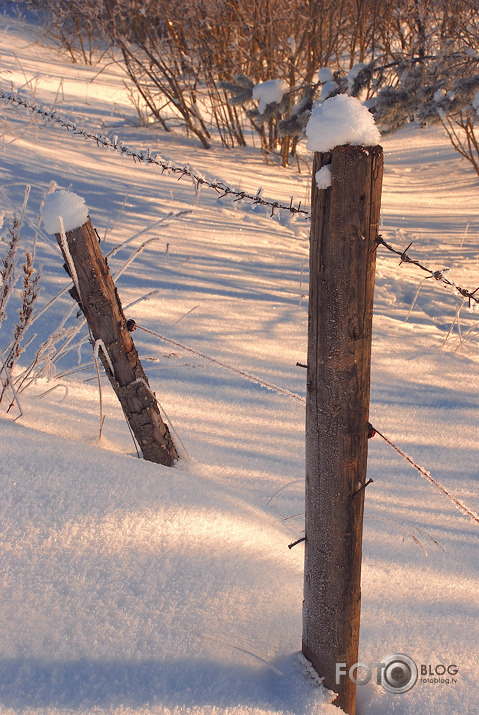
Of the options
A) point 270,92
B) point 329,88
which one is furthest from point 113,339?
point 270,92

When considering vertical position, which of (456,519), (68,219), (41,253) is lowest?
(456,519)

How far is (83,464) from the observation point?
156cm

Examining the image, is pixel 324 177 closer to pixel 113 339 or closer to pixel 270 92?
pixel 113 339

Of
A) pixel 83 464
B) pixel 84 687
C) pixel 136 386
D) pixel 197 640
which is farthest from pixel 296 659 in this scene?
pixel 136 386

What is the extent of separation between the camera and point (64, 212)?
1.48 metres

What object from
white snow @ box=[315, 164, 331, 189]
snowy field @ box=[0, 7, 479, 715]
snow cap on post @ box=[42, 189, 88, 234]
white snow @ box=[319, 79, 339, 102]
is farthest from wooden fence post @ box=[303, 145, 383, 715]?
white snow @ box=[319, 79, 339, 102]

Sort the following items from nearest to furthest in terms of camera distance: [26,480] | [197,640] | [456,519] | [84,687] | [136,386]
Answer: [84,687] → [197,640] → [26,480] → [136,386] → [456,519]

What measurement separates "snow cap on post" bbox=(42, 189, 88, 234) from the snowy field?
551 millimetres

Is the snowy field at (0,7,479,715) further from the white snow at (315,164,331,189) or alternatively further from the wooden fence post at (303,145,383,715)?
the white snow at (315,164,331,189)

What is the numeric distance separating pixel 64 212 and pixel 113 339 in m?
0.42

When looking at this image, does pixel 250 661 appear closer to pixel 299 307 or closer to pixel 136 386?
pixel 136 386

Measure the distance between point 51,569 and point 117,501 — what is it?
0.26 metres

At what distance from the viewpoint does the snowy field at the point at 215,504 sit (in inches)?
44.6

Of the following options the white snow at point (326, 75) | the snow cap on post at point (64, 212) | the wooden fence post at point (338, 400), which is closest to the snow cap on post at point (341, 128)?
the wooden fence post at point (338, 400)
